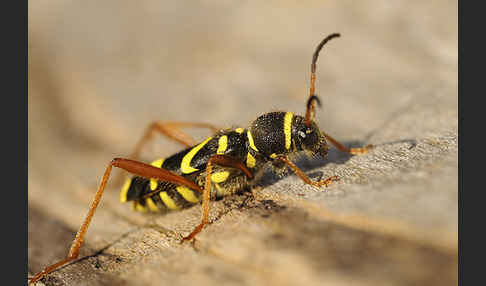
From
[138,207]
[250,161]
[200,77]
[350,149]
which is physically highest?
[200,77]

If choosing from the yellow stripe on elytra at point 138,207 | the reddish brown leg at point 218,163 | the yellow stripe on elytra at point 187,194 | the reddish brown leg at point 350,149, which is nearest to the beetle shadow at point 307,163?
the reddish brown leg at point 350,149

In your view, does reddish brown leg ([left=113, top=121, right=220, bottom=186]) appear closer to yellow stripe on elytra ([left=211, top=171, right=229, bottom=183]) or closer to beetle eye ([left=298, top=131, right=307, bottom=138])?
yellow stripe on elytra ([left=211, top=171, right=229, bottom=183])

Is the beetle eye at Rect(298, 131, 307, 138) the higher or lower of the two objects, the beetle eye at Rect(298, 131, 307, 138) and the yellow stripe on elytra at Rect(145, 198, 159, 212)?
the higher

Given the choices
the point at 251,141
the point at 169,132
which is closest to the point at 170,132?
the point at 169,132

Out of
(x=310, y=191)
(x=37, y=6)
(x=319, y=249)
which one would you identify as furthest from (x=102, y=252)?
(x=37, y=6)

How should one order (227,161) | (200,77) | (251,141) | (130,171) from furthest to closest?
(200,77) < (251,141) < (227,161) < (130,171)

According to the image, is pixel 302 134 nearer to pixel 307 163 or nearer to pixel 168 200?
pixel 307 163

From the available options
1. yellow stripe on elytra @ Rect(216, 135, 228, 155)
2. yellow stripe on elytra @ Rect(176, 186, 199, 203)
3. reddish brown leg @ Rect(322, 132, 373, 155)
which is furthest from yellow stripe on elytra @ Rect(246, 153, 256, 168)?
reddish brown leg @ Rect(322, 132, 373, 155)

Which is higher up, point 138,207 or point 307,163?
point 307,163
